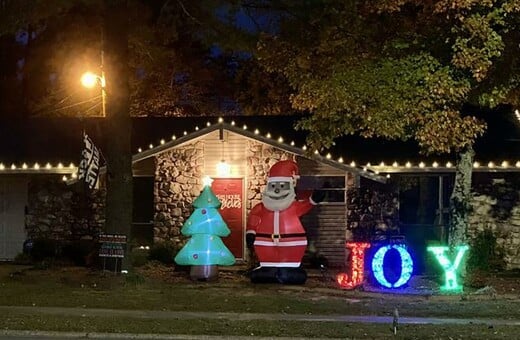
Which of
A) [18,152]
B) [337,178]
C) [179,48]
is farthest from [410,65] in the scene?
[179,48]

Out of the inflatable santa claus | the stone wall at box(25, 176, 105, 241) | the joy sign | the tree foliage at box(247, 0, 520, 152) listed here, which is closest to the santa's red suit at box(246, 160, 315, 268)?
the inflatable santa claus

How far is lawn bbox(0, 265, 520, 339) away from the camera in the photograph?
1116 cm

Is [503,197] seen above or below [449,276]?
above

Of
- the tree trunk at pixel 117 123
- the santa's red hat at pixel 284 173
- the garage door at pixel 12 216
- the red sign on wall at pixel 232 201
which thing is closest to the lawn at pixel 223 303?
the tree trunk at pixel 117 123

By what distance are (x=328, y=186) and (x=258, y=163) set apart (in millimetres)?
1920

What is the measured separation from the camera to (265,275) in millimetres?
16797

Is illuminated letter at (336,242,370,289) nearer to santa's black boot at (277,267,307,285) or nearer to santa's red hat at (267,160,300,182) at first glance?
santa's black boot at (277,267,307,285)

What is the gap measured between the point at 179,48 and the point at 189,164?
16030 millimetres

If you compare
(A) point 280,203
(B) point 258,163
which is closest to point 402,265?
(A) point 280,203

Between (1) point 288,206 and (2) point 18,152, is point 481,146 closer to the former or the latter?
(1) point 288,206

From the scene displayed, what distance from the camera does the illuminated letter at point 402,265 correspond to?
616 inches

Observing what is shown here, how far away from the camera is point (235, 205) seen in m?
20.2

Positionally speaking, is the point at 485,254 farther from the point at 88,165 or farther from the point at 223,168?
the point at 88,165

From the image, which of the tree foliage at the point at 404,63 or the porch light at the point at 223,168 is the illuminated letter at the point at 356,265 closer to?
the tree foliage at the point at 404,63
